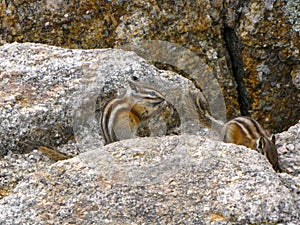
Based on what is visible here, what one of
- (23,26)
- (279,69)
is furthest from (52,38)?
(279,69)

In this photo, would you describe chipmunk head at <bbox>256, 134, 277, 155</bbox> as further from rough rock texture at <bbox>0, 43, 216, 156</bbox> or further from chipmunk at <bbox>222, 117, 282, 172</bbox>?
rough rock texture at <bbox>0, 43, 216, 156</bbox>

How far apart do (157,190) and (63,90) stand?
1.36 metres

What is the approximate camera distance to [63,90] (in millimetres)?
4570

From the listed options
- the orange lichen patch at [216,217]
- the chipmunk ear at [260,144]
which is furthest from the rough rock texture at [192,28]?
the orange lichen patch at [216,217]

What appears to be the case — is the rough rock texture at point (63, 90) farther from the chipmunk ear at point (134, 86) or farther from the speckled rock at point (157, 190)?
the speckled rock at point (157, 190)

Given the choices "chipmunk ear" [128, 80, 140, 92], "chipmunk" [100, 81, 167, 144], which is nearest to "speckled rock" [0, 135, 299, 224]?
"chipmunk" [100, 81, 167, 144]

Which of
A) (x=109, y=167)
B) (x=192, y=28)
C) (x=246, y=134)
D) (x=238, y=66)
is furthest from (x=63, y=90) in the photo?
(x=238, y=66)

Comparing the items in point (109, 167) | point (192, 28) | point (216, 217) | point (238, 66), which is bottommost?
point (216, 217)

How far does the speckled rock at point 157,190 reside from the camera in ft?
10.9

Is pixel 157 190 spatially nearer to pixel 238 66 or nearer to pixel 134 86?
pixel 134 86

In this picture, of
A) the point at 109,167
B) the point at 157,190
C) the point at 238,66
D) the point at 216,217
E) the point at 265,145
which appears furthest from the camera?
the point at 238,66

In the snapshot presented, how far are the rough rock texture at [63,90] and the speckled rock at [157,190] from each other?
2.09ft

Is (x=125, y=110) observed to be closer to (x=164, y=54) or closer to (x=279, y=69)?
(x=164, y=54)

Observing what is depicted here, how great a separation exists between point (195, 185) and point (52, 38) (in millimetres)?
2678
